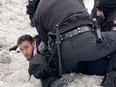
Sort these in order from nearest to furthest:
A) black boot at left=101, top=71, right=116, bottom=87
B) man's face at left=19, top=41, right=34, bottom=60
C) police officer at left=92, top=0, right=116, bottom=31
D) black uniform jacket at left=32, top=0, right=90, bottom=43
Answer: black boot at left=101, top=71, right=116, bottom=87
black uniform jacket at left=32, top=0, right=90, bottom=43
man's face at left=19, top=41, right=34, bottom=60
police officer at left=92, top=0, right=116, bottom=31

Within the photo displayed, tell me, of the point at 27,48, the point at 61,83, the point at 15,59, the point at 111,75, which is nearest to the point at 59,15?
the point at 27,48

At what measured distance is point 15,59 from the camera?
5.86m

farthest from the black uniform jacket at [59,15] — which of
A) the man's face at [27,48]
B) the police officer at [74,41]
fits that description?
the man's face at [27,48]

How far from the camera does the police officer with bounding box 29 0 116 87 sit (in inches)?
186

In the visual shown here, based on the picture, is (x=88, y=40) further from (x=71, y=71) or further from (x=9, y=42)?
(x=9, y=42)

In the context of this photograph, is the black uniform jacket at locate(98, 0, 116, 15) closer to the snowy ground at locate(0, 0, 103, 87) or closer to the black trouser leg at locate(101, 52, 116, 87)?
the black trouser leg at locate(101, 52, 116, 87)

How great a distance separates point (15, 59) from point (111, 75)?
1769 mm

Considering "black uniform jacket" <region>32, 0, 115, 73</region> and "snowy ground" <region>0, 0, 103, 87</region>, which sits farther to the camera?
"snowy ground" <region>0, 0, 103, 87</region>

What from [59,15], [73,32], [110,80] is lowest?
[110,80]

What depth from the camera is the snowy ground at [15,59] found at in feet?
16.5

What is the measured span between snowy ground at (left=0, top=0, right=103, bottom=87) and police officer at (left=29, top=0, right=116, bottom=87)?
190mm

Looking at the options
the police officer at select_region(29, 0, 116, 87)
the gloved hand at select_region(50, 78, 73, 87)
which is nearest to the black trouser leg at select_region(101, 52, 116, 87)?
the police officer at select_region(29, 0, 116, 87)

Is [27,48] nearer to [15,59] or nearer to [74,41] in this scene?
[15,59]

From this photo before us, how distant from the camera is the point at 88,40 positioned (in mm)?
4738
